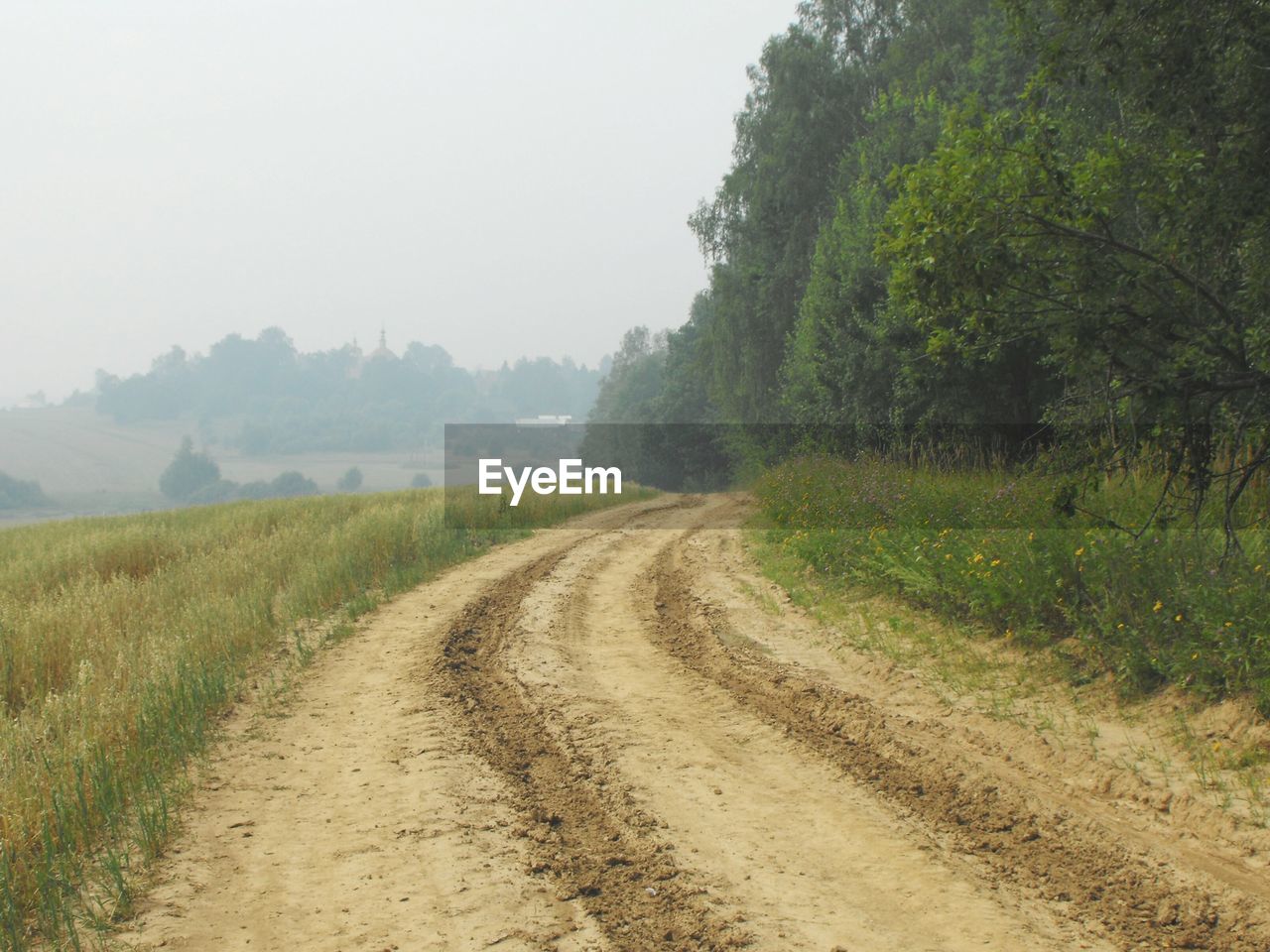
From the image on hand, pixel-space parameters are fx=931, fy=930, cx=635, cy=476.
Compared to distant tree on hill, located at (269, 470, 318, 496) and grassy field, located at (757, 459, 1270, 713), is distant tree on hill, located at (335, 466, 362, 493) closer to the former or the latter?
distant tree on hill, located at (269, 470, 318, 496)

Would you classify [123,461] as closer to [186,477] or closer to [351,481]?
[186,477]

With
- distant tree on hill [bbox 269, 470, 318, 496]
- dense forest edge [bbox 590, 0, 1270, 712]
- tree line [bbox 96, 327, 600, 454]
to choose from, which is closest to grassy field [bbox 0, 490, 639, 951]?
dense forest edge [bbox 590, 0, 1270, 712]

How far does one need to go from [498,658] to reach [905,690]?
3.53 metres

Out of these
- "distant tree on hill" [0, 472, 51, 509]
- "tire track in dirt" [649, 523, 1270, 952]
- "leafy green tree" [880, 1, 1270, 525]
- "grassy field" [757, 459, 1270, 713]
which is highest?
"leafy green tree" [880, 1, 1270, 525]

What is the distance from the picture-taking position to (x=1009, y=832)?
4535 mm

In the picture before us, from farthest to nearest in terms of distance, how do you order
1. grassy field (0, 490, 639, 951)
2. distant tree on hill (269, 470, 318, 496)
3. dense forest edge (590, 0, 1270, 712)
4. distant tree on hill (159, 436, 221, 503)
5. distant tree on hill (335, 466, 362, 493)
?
distant tree on hill (159, 436, 221, 503) < distant tree on hill (335, 466, 362, 493) < distant tree on hill (269, 470, 318, 496) < dense forest edge (590, 0, 1270, 712) < grassy field (0, 490, 639, 951)

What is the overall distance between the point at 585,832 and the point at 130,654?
5.80 m

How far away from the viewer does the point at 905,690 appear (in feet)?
22.5

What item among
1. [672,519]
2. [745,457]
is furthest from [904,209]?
[745,457]

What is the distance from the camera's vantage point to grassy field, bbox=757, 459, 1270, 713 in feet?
18.9

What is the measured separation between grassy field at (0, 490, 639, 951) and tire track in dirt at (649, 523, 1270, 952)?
3.81 metres

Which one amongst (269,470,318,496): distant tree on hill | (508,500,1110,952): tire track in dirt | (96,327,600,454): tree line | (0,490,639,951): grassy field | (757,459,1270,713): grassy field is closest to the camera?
(508,500,1110,952): tire track in dirt

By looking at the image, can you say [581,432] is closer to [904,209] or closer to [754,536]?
[754,536]

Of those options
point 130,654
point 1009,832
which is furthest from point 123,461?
point 1009,832
